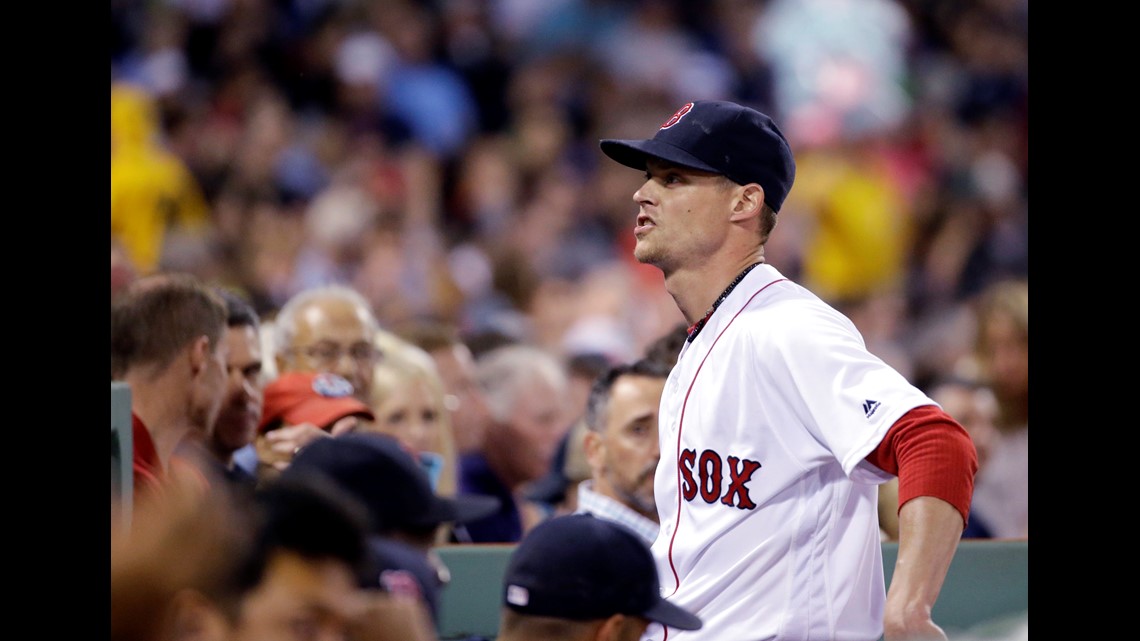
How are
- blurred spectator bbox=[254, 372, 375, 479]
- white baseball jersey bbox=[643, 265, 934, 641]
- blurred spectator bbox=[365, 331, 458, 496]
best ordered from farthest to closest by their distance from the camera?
blurred spectator bbox=[365, 331, 458, 496] < blurred spectator bbox=[254, 372, 375, 479] < white baseball jersey bbox=[643, 265, 934, 641]

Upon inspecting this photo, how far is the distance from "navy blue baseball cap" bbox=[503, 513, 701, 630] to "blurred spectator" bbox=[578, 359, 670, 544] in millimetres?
1730

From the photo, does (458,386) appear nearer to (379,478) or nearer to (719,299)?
(719,299)

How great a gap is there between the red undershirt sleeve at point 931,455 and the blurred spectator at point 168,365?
1810 mm

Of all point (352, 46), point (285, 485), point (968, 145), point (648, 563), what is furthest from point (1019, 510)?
point (352, 46)

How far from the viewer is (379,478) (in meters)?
2.90

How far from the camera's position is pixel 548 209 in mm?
11227

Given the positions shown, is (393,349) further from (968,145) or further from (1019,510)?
(968,145)

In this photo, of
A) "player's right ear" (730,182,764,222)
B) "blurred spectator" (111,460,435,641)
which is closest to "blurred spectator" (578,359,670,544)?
"player's right ear" (730,182,764,222)

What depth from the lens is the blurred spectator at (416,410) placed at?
5199mm

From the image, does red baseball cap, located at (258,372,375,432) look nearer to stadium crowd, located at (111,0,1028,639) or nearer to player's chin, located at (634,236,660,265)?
player's chin, located at (634,236,660,265)

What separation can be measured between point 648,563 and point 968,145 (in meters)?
10.8

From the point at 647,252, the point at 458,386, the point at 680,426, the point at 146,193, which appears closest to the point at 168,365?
the point at 647,252

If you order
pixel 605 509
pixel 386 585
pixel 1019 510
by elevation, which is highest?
pixel 386 585

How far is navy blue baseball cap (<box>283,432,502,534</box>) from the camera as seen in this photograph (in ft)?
9.37
